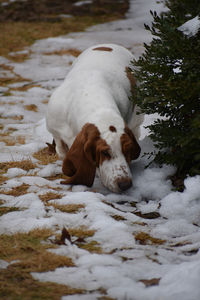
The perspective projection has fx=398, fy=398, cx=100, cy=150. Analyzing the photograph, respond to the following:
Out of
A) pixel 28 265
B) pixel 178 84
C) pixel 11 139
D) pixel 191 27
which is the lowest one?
pixel 11 139

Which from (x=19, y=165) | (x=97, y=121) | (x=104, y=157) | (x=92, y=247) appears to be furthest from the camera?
(x=19, y=165)

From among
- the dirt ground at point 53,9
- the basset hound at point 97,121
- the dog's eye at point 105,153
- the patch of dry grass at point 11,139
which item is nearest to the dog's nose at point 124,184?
the basset hound at point 97,121

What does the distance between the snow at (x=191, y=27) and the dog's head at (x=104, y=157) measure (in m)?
1.05

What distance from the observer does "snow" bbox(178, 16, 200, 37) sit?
2865mm

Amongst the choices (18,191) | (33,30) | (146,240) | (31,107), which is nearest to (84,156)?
(18,191)

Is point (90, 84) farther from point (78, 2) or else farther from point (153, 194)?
point (78, 2)

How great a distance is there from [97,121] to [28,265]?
1.80 m

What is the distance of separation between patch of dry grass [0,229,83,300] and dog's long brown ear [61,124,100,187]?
113 centimetres

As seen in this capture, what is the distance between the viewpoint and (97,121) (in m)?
3.65

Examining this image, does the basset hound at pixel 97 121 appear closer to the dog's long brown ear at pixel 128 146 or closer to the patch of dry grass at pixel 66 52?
the dog's long brown ear at pixel 128 146

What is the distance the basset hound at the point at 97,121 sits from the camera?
138 inches

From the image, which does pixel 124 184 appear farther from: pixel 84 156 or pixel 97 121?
pixel 97 121

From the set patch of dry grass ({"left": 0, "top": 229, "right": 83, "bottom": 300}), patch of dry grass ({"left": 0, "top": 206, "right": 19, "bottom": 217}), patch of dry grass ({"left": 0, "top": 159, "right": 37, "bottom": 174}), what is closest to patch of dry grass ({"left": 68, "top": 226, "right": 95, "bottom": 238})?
patch of dry grass ({"left": 0, "top": 229, "right": 83, "bottom": 300})

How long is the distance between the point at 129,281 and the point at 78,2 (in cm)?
1489
